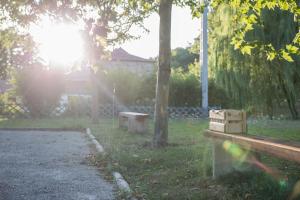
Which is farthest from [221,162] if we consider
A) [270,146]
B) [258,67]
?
[258,67]

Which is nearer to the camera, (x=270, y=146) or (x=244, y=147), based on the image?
(x=270, y=146)

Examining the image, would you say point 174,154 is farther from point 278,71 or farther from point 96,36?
point 278,71

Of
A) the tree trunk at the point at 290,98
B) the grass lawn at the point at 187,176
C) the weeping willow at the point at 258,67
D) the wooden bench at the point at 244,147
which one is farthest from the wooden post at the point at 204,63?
the wooden bench at the point at 244,147

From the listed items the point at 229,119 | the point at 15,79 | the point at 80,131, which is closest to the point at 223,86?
the point at 80,131

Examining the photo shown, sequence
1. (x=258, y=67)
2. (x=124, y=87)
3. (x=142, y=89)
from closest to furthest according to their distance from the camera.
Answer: (x=258, y=67), (x=124, y=87), (x=142, y=89)

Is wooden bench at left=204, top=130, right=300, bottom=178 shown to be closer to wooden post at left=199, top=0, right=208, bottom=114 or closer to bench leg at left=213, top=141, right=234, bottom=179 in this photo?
bench leg at left=213, top=141, right=234, bottom=179

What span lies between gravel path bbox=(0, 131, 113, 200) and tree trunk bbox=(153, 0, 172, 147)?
1.87 metres

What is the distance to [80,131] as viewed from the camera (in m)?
17.2

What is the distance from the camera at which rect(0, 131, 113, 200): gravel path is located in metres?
6.11

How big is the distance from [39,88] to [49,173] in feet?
54.0

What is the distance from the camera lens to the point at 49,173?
7.75 metres

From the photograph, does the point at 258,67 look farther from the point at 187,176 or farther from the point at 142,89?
the point at 187,176

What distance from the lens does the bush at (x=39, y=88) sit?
2341cm

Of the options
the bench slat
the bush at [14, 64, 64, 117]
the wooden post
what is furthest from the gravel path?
the wooden post
